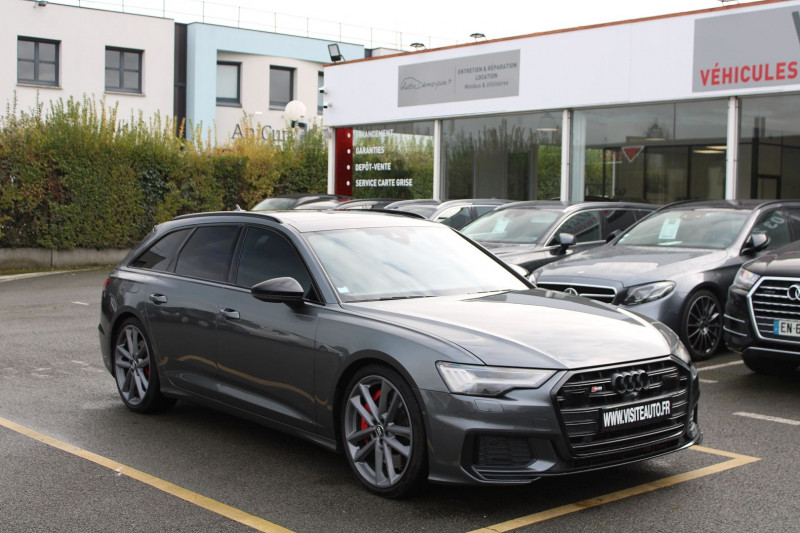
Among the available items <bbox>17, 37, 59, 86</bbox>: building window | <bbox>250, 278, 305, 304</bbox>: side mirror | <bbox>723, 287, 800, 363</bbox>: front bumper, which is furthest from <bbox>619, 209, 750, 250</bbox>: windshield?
<bbox>17, 37, 59, 86</bbox>: building window

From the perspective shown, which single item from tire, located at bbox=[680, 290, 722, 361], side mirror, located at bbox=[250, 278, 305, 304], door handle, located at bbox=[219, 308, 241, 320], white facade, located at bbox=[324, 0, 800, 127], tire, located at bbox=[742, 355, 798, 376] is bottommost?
tire, located at bbox=[742, 355, 798, 376]

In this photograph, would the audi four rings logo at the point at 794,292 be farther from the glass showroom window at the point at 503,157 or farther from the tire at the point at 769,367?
the glass showroom window at the point at 503,157

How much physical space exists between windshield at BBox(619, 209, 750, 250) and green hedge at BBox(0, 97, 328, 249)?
14.9 m

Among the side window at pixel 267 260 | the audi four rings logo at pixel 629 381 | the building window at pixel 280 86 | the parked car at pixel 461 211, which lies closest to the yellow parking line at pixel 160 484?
the side window at pixel 267 260

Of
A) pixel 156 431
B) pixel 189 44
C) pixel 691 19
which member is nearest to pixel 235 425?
pixel 156 431

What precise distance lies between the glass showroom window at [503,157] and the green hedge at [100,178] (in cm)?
653

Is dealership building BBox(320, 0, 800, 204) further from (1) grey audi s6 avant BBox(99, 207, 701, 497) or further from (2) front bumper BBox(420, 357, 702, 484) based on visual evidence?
(2) front bumper BBox(420, 357, 702, 484)

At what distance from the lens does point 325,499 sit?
5293 mm

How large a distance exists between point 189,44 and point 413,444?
138ft

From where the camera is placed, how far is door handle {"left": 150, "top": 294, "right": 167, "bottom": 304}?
7.11 meters

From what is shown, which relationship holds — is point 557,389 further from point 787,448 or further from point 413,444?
point 787,448

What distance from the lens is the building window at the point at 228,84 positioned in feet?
153

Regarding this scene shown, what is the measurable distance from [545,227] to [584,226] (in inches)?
25.0

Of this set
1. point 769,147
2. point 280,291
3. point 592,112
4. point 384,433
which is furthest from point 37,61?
point 384,433
